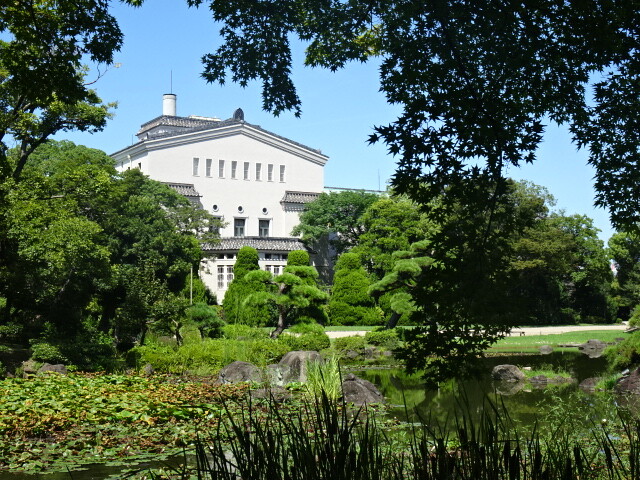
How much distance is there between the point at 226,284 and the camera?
97.1 feet

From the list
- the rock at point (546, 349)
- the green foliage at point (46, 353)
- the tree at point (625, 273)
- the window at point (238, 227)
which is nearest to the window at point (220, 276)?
the window at point (238, 227)

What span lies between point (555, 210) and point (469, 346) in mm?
27415

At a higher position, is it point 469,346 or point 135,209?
point 135,209

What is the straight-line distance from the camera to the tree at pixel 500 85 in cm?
432

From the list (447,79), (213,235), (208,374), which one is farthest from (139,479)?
(213,235)

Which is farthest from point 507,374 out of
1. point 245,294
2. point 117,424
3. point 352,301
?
point 245,294

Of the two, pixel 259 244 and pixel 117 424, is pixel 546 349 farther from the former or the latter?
pixel 259 244

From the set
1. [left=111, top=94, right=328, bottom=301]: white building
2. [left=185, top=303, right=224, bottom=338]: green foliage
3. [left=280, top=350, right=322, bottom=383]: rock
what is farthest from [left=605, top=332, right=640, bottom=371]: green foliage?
[left=111, top=94, right=328, bottom=301]: white building

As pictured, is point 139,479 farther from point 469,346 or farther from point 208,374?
point 208,374

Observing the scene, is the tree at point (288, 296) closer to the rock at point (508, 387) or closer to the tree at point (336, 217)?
the rock at point (508, 387)

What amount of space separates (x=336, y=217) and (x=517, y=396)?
837 inches

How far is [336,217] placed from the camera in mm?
30812

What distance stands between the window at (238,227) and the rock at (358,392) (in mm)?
24275

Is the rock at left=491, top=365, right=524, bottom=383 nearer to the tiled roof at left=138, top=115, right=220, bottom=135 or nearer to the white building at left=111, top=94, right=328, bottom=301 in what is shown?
the white building at left=111, top=94, right=328, bottom=301
